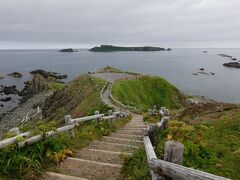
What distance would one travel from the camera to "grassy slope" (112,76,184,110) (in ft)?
147

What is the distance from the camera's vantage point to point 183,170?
473 centimetres

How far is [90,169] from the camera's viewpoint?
28.8 feet

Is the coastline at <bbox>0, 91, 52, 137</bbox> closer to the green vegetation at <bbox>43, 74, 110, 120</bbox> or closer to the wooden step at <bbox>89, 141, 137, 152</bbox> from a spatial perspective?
the green vegetation at <bbox>43, 74, 110, 120</bbox>

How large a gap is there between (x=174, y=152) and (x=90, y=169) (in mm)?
4203

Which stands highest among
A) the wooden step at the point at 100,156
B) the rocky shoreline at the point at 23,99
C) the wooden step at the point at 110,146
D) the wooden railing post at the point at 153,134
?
the wooden railing post at the point at 153,134

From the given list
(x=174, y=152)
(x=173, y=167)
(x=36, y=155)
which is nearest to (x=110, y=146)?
(x=36, y=155)

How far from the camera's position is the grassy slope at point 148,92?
44.9 m

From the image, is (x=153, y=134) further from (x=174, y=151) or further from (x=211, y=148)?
(x=174, y=151)

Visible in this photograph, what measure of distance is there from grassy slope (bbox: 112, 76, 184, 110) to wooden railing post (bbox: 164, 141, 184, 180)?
121 feet

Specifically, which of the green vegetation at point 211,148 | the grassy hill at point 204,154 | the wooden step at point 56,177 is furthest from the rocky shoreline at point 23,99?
the grassy hill at point 204,154

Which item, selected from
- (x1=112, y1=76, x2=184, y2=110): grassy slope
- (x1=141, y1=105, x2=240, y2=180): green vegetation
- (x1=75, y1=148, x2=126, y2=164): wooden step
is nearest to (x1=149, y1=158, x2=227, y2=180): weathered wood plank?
(x1=141, y1=105, x2=240, y2=180): green vegetation

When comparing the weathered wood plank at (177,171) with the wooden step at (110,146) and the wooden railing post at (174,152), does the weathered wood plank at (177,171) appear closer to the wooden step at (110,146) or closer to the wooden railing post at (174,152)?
the wooden railing post at (174,152)

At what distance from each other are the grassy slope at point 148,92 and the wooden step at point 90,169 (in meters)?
33.2

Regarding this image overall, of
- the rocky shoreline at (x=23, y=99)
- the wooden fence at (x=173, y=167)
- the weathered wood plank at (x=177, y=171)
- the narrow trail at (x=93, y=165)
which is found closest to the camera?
the weathered wood plank at (x=177, y=171)
